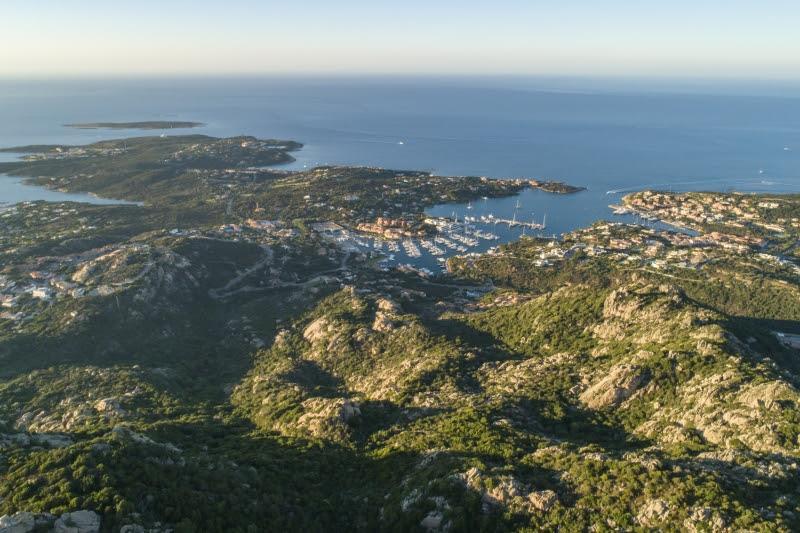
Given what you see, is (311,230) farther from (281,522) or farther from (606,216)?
(281,522)

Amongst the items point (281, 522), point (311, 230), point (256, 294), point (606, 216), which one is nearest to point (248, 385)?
point (281, 522)

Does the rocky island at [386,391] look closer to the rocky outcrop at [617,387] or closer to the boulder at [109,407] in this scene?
the rocky outcrop at [617,387]

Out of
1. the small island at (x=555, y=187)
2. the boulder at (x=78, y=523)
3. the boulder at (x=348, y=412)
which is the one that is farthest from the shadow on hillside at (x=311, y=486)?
the small island at (x=555, y=187)

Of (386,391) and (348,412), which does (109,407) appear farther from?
(386,391)

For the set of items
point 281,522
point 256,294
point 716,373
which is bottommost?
point 256,294

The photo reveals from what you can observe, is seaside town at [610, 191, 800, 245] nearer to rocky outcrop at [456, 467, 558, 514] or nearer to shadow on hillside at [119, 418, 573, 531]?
shadow on hillside at [119, 418, 573, 531]

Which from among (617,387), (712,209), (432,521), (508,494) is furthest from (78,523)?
(712,209)
